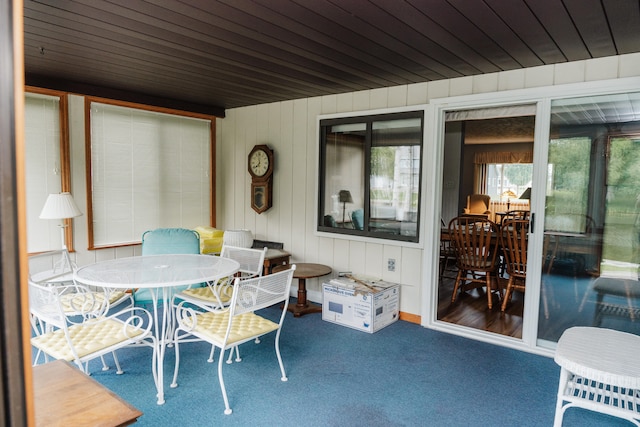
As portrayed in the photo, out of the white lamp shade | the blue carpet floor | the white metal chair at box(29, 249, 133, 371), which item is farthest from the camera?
the white lamp shade

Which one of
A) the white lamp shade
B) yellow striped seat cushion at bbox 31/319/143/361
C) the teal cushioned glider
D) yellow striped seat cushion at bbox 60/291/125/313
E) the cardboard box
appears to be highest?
the white lamp shade

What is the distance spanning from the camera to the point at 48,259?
399 cm

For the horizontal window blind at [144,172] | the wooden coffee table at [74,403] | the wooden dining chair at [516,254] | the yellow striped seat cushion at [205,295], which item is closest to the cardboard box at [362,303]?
the yellow striped seat cushion at [205,295]

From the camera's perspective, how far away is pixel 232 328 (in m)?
2.65

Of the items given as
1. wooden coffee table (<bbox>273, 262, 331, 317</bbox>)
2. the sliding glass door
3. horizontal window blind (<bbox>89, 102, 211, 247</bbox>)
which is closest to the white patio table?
wooden coffee table (<bbox>273, 262, 331, 317</bbox>)

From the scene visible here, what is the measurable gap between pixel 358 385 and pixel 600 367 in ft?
4.64

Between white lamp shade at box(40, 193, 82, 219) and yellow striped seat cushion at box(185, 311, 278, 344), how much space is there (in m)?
1.64

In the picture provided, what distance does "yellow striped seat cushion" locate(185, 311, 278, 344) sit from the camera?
2.52 meters

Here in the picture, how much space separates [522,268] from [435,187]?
50.7 inches

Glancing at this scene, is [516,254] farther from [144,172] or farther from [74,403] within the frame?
[144,172]

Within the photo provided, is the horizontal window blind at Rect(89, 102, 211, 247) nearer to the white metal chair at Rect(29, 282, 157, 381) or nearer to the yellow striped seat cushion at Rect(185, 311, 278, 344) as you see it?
the white metal chair at Rect(29, 282, 157, 381)

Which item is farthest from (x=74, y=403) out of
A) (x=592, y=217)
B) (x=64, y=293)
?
(x=592, y=217)

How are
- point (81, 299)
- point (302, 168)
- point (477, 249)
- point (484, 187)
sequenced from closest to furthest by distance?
point (81, 299) < point (477, 249) < point (302, 168) < point (484, 187)

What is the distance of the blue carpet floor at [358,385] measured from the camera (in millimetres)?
2410
